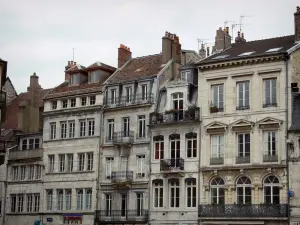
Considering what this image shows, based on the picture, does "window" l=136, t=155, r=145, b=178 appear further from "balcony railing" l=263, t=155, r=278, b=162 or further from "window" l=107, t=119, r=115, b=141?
"balcony railing" l=263, t=155, r=278, b=162

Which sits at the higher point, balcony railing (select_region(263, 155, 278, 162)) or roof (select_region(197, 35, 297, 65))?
roof (select_region(197, 35, 297, 65))

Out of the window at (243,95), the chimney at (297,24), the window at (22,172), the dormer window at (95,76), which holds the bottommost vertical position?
the window at (22,172)

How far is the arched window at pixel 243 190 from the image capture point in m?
41.1

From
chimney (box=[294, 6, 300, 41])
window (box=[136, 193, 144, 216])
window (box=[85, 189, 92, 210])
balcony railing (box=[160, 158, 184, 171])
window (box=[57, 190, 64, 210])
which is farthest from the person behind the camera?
window (box=[57, 190, 64, 210])

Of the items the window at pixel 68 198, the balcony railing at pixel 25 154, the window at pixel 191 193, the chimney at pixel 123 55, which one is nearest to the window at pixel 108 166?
the window at pixel 68 198

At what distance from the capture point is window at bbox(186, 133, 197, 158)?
43938 millimetres

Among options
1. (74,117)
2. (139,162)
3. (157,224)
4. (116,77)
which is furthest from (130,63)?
(157,224)

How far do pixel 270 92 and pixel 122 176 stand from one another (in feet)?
40.4

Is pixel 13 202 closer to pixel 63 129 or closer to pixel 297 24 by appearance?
Result: pixel 63 129

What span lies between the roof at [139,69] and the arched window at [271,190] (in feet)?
38.9

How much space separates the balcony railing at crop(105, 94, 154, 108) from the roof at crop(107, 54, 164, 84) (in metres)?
1.39

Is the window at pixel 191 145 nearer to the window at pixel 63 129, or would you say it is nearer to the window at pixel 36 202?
the window at pixel 63 129

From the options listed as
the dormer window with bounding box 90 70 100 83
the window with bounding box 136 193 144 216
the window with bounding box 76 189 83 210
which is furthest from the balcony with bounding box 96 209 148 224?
the dormer window with bounding box 90 70 100 83

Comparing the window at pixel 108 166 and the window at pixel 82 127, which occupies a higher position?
the window at pixel 82 127
